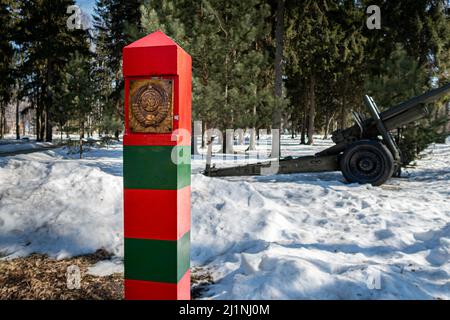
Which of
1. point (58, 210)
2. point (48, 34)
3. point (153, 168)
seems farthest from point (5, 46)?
point (153, 168)

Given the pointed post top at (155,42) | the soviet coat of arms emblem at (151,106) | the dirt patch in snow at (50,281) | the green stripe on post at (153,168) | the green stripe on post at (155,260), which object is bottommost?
the dirt patch in snow at (50,281)

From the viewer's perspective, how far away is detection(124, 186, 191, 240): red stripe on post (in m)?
2.25

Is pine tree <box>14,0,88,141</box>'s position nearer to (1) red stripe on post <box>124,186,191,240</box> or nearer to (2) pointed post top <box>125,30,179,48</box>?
(2) pointed post top <box>125,30,179,48</box>

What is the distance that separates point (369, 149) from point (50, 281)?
6.08 metres

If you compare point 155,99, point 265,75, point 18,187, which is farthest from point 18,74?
point 155,99

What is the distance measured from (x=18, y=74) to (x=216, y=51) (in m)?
18.0

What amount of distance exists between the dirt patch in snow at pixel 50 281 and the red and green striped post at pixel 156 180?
0.52 meters

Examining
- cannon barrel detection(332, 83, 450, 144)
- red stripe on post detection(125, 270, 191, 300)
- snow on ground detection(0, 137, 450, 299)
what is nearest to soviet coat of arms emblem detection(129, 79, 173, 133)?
red stripe on post detection(125, 270, 191, 300)

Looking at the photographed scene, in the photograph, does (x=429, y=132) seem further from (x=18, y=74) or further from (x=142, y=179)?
(x=18, y=74)

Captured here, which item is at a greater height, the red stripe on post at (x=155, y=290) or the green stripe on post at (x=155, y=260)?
the green stripe on post at (x=155, y=260)

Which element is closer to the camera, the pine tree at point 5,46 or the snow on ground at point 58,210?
the snow on ground at point 58,210

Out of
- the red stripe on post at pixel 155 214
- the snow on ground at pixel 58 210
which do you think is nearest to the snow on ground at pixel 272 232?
the snow on ground at pixel 58 210

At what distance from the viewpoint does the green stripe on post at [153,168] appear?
2236 mm

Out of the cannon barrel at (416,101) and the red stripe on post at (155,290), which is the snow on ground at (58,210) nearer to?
the red stripe on post at (155,290)
